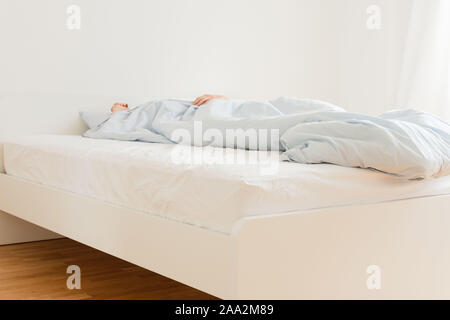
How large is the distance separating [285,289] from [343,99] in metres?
3.16

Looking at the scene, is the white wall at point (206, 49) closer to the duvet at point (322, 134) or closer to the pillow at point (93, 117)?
the pillow at point (93, 117)

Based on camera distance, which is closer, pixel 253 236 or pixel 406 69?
pixel 253 236

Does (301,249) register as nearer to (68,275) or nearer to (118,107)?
(68,275)

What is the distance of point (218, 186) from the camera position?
5.00 feet

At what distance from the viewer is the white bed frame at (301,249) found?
1.43m

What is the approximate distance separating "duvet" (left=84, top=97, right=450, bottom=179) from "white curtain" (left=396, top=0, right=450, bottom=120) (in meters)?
1.66

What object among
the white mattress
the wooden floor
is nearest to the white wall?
the wooden floor

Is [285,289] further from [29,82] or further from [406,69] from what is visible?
[406,69]

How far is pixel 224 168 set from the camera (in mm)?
1577

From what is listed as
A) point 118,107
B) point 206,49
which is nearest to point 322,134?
point 118,107

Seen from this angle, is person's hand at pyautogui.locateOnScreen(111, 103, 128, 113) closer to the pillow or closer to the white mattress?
the pillow

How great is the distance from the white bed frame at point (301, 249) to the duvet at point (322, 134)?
0.49 ft
